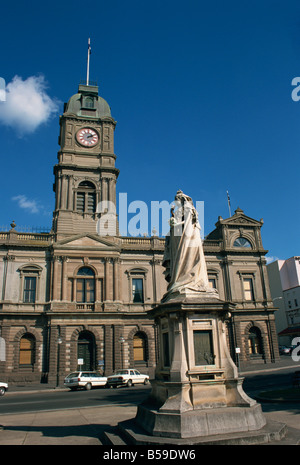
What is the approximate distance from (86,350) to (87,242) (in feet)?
32.6

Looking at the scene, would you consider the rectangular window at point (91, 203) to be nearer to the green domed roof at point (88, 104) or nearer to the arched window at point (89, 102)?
the green domed roof at point (88, 104)

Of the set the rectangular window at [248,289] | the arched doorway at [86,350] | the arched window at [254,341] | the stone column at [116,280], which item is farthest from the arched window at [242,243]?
the arched doorway at [86,350]

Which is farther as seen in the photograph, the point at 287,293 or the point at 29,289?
the point at 287,293

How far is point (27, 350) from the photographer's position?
3089 centimetres

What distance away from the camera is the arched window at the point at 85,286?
3288 centimetres

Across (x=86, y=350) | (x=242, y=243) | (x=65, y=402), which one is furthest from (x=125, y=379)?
(x=242, y=243)

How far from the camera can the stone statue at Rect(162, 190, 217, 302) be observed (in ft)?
29.6

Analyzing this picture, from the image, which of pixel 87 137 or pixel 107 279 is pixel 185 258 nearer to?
pixel 107 279

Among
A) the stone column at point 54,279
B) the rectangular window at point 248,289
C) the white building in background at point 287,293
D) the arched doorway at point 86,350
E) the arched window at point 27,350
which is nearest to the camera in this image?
the arched window at point 27,350

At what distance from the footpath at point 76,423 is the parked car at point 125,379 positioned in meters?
11.7

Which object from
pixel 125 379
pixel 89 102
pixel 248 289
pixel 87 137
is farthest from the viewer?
pixel 89 102

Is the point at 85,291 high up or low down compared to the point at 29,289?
down
